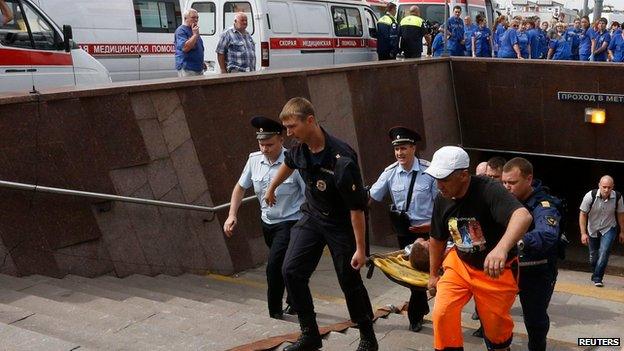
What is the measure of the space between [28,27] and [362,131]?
196 inches

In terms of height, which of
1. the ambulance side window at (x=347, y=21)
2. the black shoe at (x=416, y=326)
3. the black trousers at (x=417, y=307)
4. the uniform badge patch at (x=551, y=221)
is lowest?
the black shoe at (x=416, y=326)

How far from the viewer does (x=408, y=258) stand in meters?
5.94

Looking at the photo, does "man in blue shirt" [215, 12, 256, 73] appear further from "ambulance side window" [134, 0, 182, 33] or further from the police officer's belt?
the police officer's belt

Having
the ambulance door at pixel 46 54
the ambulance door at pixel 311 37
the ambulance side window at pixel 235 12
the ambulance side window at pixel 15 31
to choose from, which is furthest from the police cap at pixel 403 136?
the ambulance door at pixel 311 37

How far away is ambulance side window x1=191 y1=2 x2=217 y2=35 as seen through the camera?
1583cm

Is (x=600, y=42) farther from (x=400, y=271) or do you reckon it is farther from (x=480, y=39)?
(x=400, y=271)

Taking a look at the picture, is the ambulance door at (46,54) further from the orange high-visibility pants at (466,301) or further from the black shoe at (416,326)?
the orange high-visibility pants at (466,301)

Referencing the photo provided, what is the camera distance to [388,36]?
1780 centimetres

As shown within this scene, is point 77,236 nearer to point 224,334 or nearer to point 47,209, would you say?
point 47,209

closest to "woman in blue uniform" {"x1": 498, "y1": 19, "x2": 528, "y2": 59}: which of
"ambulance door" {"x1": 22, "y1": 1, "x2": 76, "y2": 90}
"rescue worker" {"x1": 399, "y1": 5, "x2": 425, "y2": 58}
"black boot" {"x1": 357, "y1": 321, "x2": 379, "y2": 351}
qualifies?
"rescue worker" {"x1": 399, "y1": 5, "x2": 425, "y2": 58}

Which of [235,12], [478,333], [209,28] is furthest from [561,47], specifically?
[478,333]

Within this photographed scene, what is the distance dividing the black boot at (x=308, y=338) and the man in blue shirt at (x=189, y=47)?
714 centimetres

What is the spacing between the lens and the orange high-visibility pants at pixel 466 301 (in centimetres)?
459

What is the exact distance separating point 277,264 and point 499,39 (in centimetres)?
1345
